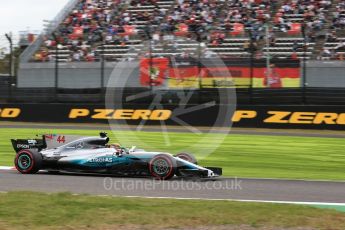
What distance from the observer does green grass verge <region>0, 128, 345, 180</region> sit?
1202cm

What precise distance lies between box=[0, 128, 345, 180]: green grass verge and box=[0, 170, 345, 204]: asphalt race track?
1220 mm

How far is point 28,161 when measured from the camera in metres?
10.9

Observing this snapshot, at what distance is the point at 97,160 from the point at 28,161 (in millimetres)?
1298

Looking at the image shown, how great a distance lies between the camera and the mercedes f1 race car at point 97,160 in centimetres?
1005

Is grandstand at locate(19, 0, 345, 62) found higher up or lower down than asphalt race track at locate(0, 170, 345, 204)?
lower down

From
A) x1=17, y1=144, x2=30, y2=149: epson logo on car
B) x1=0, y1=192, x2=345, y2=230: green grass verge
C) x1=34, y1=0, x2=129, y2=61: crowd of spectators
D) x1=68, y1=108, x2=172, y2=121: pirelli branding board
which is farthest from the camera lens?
x1=34, y1=0, x2=129, y2=61: crowd of spectators

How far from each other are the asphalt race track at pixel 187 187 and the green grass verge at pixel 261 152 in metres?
1.22

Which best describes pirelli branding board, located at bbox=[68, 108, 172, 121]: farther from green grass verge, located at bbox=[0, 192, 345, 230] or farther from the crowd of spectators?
green grass verge, located at bbox=[0, 192, 345, 230]

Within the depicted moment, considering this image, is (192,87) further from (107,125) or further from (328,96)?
(328,96)

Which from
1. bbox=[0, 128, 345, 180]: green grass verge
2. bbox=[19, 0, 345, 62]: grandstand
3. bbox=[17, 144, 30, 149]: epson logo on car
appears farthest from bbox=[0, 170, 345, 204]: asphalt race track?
→ bbox=[19, 0, 345, 62]: grandstand

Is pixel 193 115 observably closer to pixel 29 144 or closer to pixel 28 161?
pixel 29 144

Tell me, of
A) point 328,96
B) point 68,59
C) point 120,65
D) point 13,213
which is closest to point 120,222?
point 13,213

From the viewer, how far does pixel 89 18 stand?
34.3 meters

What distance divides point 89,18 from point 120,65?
8208 mm
